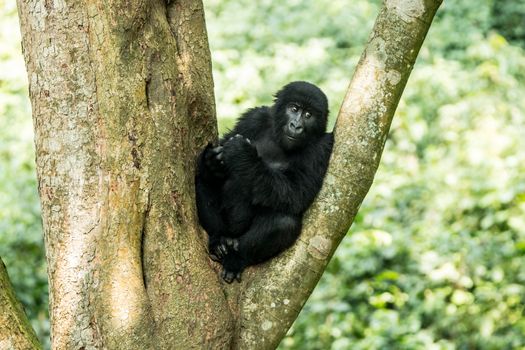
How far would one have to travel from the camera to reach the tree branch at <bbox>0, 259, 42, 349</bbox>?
325 centimetres

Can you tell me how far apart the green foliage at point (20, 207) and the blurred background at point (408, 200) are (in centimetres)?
2

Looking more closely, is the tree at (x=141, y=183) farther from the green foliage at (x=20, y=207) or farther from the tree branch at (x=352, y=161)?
the green foliage at (x=20, y=207)

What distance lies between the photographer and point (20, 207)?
7887mm

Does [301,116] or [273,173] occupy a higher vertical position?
[301,116]

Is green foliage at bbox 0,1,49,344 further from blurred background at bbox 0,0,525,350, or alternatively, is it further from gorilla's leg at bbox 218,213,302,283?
gorilla's leg at bbox 218,213,302,283

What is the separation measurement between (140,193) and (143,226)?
0.16m

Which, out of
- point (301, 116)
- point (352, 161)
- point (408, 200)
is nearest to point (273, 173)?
point (301, 116)

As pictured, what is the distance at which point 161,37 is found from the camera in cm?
368

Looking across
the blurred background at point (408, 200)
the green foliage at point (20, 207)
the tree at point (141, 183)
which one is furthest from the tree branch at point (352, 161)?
the green foliage at point (20, 207)

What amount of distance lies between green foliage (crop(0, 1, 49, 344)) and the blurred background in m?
0.02

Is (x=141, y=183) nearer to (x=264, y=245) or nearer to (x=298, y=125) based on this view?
(x=264, y=245)

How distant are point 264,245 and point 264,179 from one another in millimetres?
644

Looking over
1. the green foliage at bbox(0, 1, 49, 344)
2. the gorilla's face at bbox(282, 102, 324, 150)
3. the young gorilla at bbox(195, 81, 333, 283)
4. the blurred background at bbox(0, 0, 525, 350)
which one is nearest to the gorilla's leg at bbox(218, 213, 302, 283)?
the young gorilla at bbox(195, 81, 333, 283)

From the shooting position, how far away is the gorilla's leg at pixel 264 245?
12.7 feet
